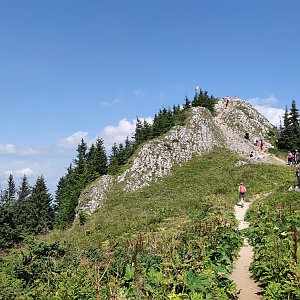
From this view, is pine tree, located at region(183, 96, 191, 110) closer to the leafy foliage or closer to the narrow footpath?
the leafy foliage

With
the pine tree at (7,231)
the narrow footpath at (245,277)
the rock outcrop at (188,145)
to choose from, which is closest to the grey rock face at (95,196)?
the rock outcrop at (188,145)

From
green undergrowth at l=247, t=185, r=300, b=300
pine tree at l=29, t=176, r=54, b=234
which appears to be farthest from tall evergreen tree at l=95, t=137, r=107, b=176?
green undergrowth at l=247, t=185, r=300, b=300

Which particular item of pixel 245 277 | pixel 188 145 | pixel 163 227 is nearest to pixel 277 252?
pixel 245 277

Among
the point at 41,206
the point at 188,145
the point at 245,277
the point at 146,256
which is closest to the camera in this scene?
the point at 245,277

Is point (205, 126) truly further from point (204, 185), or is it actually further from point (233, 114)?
point (204, 185)

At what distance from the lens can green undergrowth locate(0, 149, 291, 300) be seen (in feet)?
31.6

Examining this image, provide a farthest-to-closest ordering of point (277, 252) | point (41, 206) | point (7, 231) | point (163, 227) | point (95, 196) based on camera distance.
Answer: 1. point (41, 206)
2. point (7, 231)
3. point (95, 196)
4. point (163, 227)
5. point (277, 252)

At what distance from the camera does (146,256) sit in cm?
1288

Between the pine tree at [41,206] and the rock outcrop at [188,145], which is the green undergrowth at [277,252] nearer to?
the rock outcrop at [188,145]

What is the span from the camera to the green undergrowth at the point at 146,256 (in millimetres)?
9625

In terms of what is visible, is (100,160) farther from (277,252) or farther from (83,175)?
(277,252)

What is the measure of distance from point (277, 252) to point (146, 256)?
182 inches

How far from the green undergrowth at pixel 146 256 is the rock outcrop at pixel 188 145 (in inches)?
254

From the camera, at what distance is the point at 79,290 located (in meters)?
9.58
